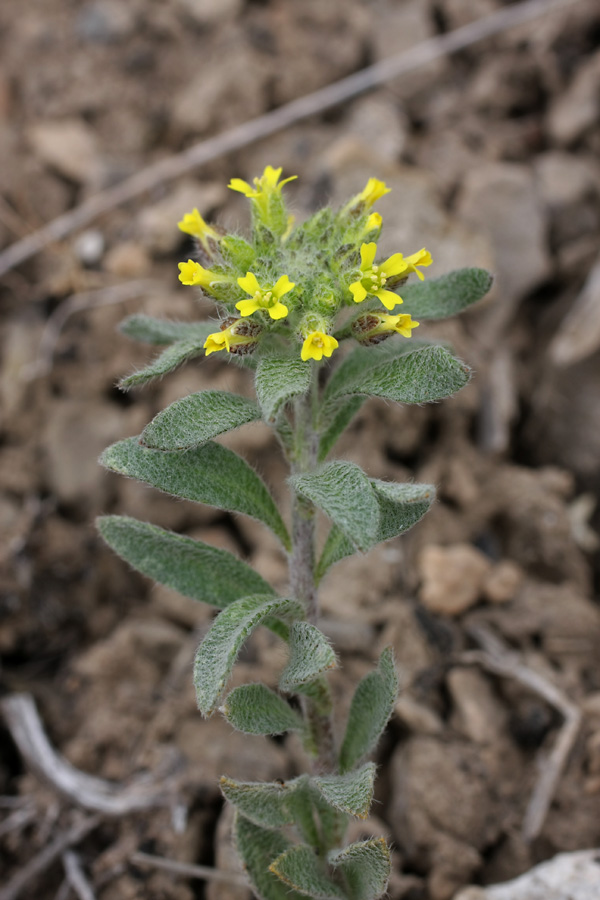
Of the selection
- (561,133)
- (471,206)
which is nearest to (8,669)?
(471,206)

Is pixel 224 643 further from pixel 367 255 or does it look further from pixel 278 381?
pixel 367 255

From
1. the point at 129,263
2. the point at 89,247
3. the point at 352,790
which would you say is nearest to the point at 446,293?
the point at 352,790

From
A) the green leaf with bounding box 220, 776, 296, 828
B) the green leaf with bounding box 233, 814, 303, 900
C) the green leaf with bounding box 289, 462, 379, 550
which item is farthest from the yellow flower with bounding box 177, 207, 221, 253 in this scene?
the green leaf with bounding box 233, 814, 303, 900

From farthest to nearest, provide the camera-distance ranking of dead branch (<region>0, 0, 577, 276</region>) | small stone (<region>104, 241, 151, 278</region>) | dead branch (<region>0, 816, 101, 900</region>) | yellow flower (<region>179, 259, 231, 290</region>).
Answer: dead branch (<region>0, 0, 577, 276</region>)
small stone (<region>104, 241, 151, 278</region>)
dead branch (<region>0, 816, 101, 900</region>)
yellow flower (<region>179, 259, 231, 290</region>)

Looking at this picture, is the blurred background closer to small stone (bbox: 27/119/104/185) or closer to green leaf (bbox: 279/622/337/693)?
small stone (bbox: 27/119/104/185)

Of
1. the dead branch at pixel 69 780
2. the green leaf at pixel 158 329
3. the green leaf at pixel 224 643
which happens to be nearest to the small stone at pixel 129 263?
the green leaf at pixel 158 329

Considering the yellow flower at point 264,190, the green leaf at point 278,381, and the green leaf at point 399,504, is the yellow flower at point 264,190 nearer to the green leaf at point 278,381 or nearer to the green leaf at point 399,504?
the green leaf at point 278,381

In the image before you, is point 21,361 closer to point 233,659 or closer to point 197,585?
point 197,585
